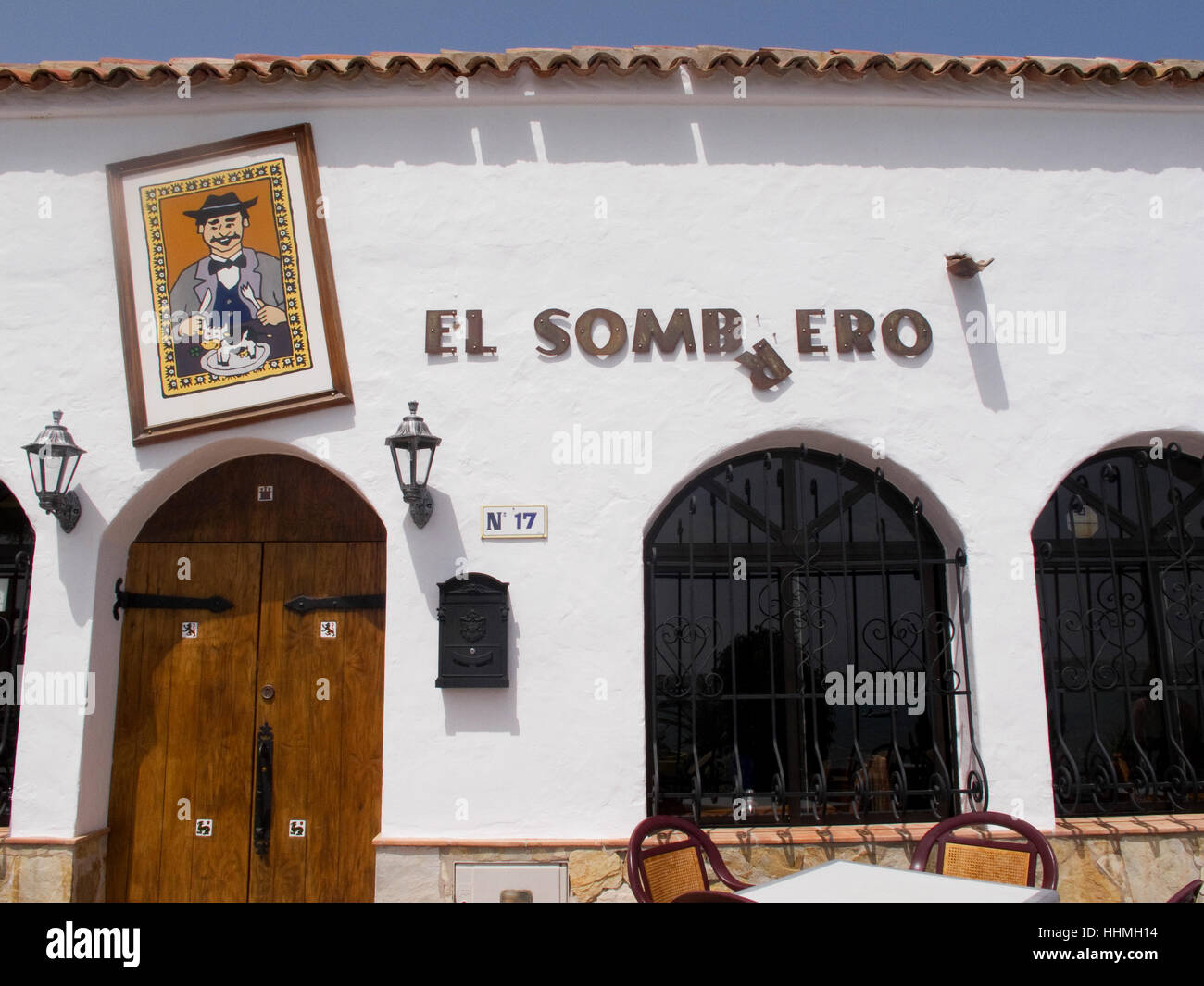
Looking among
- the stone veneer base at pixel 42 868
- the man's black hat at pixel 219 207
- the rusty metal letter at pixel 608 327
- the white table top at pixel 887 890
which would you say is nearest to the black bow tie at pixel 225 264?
the man's black hat at pixel 219 207

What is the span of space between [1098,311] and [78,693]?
227 inches

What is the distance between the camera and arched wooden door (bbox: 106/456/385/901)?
4.72 m

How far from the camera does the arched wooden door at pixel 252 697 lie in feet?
15.5

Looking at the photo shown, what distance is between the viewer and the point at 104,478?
475 cm

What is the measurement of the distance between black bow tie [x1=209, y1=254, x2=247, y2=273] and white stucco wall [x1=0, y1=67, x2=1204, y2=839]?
0.52m

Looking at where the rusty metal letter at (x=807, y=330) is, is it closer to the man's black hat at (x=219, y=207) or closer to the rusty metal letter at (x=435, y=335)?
the rusty metal letter at (x=435, y=335)

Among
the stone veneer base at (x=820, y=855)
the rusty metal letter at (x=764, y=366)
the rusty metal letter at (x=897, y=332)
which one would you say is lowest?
the stone veneer base at (x=820, y=855)

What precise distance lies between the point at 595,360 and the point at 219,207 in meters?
2.25

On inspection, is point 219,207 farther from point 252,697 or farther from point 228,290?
point 252,697

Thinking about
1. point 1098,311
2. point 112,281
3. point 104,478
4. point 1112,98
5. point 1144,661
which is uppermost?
point 1112,98

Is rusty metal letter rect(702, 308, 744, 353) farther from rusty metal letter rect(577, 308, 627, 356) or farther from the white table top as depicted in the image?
the white table top
